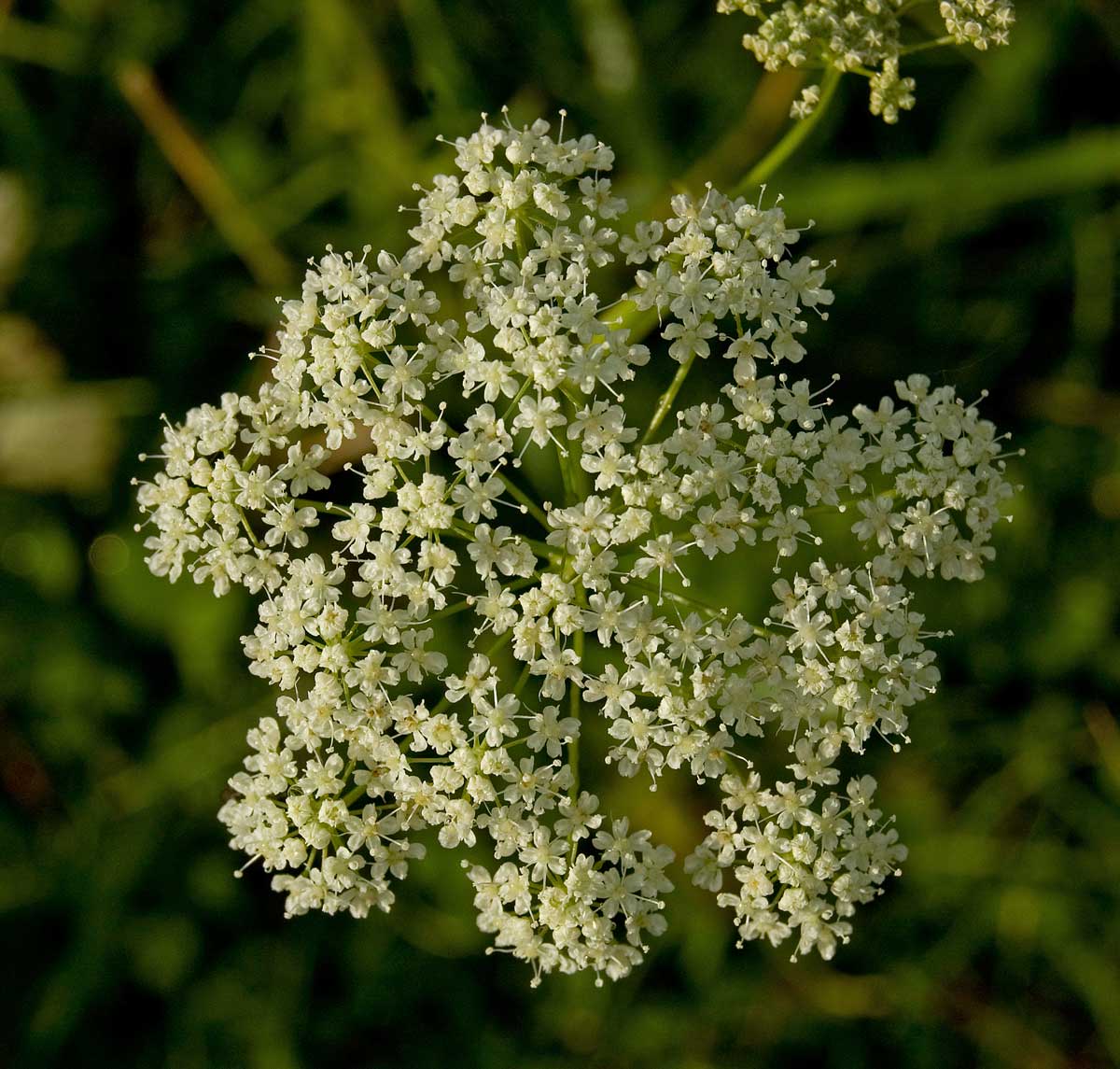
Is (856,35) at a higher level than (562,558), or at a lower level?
higher

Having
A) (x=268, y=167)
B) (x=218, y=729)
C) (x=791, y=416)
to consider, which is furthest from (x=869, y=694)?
(x=268, y=167)

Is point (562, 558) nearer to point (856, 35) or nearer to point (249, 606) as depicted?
point (856, 35)

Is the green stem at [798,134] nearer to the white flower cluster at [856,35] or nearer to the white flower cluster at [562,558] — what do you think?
the white flower cluster at [856,35]

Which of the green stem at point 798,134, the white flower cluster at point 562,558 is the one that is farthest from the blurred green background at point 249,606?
the white flower cluster at point 562,558

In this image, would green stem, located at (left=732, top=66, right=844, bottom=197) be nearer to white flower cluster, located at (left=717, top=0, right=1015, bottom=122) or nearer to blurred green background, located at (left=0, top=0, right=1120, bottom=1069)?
white flower cluster, located at (left=717, top=0, right=1015, bottom=122)

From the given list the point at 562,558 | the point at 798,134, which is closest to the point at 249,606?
the point at 562,558

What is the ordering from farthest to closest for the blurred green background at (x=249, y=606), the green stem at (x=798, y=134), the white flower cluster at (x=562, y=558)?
the blurred green background at (x=249, y=606) → the green stem at (x=798, y=134) → the white flower cluster at (x=562, y=558)
